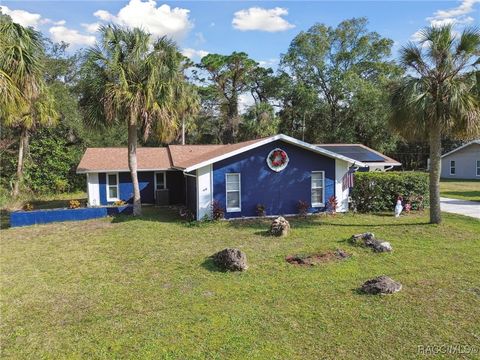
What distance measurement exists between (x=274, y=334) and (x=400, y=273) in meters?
4.18

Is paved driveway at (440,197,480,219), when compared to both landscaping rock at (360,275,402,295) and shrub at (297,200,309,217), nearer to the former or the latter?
shrub at (297,200,309,217)

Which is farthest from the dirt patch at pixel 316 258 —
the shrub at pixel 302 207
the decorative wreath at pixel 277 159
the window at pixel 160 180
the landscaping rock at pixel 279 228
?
the window at pixel 160 180

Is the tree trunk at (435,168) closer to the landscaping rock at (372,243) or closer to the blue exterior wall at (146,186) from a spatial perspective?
the landscaping rock at (372,243)

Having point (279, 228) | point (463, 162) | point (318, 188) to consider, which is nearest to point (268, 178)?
point (318, 188)

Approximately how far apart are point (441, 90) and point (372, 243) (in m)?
5.92

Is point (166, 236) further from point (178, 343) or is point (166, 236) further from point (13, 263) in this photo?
point (178, 343)

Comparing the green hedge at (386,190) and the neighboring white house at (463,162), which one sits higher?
the neighboring white house at (463,162)

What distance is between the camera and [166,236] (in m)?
12.7

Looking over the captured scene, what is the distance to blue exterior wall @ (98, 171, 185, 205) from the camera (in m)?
19.8

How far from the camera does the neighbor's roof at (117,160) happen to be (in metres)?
19.4

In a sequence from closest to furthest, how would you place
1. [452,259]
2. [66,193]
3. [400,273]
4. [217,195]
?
1. [400,273]
2. [452,259]
3. [217,195]
4. [66,193]

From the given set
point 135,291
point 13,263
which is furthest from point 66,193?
point 135,291

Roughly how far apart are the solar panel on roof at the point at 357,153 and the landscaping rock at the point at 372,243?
13809mm

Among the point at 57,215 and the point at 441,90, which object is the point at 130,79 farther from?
the point at 441,90
